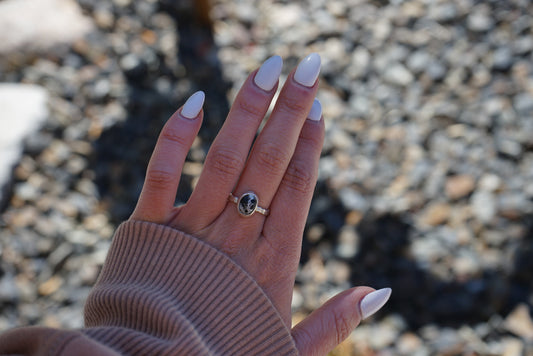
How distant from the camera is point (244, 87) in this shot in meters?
1.24

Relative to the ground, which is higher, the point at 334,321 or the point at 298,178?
the point at 298,178

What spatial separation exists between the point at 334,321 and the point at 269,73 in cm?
59

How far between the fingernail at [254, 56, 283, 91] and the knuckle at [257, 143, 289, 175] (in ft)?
0.47

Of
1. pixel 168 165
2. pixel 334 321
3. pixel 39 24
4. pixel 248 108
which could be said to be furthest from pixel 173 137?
pixel 39 24

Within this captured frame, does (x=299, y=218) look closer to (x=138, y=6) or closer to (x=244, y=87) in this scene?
(x=244, y=87)


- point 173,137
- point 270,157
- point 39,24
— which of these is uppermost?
point 39,24

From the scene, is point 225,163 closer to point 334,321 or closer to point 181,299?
point 181,299

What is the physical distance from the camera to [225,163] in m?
1.20

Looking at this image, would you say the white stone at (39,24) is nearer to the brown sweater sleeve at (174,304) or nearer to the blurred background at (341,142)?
the blurred background at (341,142)

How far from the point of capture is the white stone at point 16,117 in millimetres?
2254

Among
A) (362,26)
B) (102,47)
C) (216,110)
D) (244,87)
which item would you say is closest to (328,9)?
(362,26)

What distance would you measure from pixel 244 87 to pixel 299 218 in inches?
13.2

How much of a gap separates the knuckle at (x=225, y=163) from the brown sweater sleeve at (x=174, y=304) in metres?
0.16

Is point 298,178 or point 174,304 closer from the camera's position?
point 174,304
